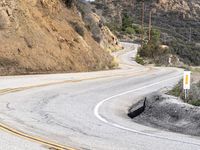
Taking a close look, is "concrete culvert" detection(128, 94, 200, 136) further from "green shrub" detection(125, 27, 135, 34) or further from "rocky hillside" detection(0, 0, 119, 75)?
"green shrub" detection(125, 27, 135, 34)

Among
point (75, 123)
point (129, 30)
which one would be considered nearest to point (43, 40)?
point (75, 123)

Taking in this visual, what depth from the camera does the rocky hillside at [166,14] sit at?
403 feet

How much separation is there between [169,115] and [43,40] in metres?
21.6

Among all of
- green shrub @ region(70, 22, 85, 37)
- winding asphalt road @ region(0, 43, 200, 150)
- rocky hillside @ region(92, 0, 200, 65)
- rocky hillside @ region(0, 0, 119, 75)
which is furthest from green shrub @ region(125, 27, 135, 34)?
winding asphalt road @ region(0, 43, 200, 150)

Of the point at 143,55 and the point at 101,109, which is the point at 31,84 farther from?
the point at 143,55

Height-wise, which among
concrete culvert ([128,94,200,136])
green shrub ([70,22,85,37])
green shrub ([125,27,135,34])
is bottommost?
green shrub ([125,27,135,34])

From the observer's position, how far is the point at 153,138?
35.4 ft

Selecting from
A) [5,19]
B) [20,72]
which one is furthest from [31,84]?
[5,19]

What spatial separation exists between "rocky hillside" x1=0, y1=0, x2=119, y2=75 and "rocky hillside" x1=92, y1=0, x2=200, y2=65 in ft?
243

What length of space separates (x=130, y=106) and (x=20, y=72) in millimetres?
13443

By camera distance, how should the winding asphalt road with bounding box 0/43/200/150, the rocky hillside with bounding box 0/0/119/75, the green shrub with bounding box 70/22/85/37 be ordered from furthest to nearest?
the green shrub with bounding box 70/22/85/37, the rocky hillside with bounding box 0/0/119/75, the winding asphalt road with bounding box 0/43/200/150

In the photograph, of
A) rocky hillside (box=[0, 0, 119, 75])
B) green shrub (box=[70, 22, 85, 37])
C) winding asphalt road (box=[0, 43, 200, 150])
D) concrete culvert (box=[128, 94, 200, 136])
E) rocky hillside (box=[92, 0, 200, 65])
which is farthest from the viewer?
rocky hillside (box=[92, 0, 200, 65])

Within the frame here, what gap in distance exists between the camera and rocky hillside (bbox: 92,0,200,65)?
403ft

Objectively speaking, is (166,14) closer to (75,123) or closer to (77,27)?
(77,27)
